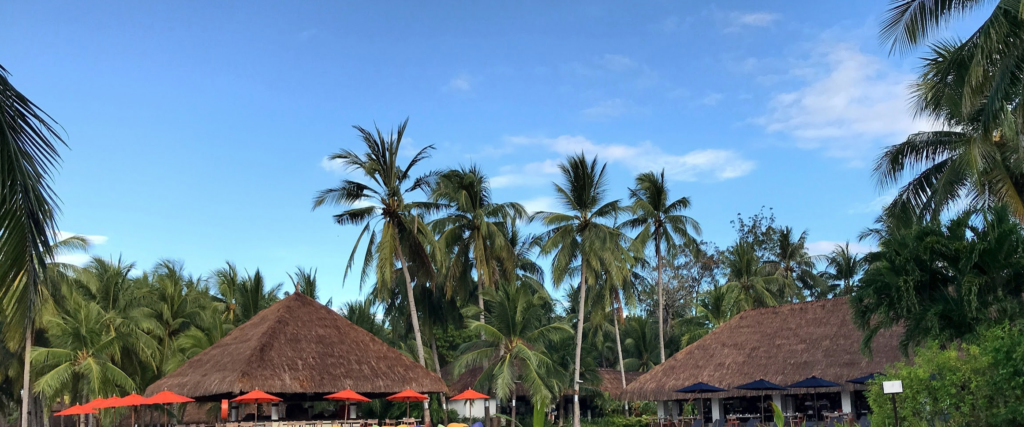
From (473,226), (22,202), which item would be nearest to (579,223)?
(473,226)

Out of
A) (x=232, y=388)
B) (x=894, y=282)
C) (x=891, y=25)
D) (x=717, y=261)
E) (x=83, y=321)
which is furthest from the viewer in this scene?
(x=717, y=261)

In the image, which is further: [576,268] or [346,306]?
[346,306]

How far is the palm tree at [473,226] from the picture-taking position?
34.9m

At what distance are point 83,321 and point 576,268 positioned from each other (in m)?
19.8

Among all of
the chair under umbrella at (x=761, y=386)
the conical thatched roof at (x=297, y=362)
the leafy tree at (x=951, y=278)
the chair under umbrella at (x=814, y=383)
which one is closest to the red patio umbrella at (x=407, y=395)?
the conical thatched roof at (x=297, y=362)

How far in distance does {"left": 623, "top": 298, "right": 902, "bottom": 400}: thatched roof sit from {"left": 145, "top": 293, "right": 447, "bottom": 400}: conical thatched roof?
901cm

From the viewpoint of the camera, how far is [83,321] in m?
33.0

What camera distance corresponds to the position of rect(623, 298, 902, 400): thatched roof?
27.5 m

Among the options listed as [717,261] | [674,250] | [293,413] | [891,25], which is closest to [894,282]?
[891,25]

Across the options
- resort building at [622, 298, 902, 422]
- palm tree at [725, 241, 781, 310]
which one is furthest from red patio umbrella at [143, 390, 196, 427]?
palm tree at [725, 241, 781, 310]

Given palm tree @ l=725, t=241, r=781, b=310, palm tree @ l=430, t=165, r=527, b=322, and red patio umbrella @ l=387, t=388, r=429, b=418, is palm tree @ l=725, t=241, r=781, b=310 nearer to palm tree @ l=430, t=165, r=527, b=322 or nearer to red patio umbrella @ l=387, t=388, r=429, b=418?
palm tree @ l=430, t=165, r=527, b=322

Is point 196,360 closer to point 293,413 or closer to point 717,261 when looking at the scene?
point 293,413

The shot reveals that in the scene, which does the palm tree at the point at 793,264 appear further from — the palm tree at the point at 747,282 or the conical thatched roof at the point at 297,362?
the conical thatched roof at the point at 297,362

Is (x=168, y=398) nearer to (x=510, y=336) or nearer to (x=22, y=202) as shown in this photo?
(x=510, y=336)
